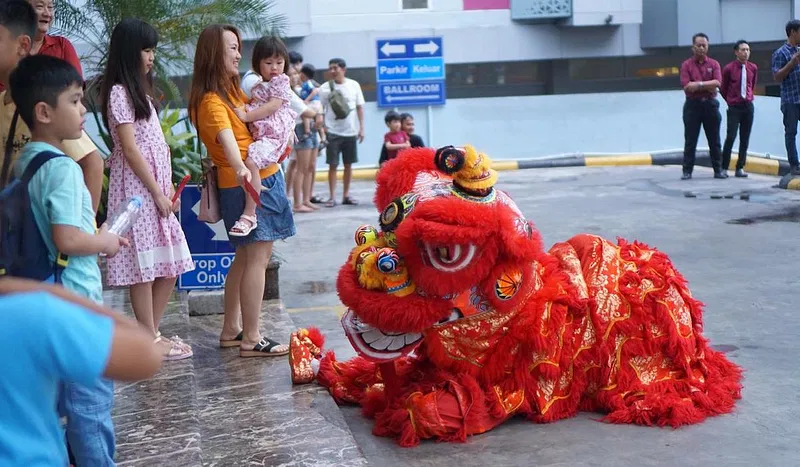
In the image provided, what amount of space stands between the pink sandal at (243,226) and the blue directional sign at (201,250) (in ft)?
5.14

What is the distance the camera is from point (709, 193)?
41.6 ft

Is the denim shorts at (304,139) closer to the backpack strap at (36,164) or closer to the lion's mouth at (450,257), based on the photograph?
the lion's mouth at (450,257)

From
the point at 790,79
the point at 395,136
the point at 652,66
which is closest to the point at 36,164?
the point at 395,136

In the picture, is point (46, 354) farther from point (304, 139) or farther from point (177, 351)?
point (304, 139)

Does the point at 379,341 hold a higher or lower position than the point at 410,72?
lower

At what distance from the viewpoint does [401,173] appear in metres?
4.67

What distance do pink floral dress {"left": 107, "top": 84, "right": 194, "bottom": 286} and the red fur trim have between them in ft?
3.57

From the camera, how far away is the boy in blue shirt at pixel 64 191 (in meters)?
3.03

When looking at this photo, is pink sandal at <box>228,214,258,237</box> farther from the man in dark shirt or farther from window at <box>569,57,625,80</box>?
window at <box>569,57,625,80</box>

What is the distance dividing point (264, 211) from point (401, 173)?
916 mm

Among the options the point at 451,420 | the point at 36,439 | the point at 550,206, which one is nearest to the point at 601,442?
the point at 451,420

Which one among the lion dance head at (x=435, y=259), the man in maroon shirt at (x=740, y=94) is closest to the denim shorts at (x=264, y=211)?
the lion dance head at (x=435, y=259)

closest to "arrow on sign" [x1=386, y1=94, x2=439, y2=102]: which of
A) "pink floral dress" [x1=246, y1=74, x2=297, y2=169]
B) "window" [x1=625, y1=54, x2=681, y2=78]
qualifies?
"window" [x1=625, y1=54, x2=681, y2=78]

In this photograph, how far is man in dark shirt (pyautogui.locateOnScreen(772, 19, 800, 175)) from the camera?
12.4 meters
